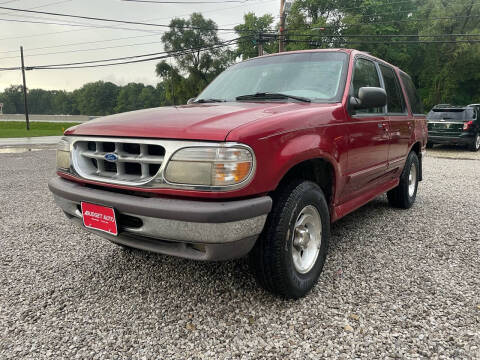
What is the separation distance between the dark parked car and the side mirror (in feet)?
36.4

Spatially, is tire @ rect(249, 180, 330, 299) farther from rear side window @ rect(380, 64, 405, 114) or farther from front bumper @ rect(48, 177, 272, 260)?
rear side window @ rect(380, 64, 405, 114)

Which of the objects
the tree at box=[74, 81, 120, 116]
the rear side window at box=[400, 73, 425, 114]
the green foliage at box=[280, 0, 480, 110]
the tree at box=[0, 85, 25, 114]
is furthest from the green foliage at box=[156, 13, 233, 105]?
the tree at box=[0, 85, 25, 114]

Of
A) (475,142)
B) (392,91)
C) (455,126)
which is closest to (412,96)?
(392,91)

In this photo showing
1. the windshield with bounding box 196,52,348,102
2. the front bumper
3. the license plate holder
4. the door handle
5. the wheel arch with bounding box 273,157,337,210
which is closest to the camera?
the front bumper

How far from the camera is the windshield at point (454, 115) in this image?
11953 millimetres

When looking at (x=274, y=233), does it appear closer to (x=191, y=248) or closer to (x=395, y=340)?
(x=191, y=248)

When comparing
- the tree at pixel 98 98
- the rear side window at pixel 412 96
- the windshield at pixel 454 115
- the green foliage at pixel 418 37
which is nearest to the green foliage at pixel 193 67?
the green foliage at pixel 418 37

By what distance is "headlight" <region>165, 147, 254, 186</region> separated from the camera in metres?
1.77

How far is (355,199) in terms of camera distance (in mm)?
3096

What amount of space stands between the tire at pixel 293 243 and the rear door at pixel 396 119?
1717mm

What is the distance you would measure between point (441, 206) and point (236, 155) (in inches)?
169

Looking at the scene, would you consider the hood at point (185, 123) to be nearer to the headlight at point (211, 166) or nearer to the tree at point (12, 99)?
the headlight at point (211, 166)

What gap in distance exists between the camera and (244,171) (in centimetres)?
181

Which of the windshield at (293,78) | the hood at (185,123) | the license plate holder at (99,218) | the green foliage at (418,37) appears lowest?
the license plate holder at (99,218)
